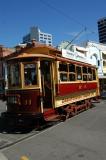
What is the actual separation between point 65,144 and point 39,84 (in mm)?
3734

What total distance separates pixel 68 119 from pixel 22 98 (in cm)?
386

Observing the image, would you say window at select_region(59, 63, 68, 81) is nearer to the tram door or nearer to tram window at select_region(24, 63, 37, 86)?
the tram door

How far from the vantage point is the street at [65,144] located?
973cm

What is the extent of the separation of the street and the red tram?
3.56 ft

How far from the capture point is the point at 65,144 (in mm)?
11164

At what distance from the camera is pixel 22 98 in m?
14.2

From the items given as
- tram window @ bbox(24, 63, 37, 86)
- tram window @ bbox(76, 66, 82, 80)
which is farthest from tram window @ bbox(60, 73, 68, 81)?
tram window @ bbox(76, 66, 82, 80)

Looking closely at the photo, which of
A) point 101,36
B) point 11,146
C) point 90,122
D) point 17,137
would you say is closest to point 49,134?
point 17,137

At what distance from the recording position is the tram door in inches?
601

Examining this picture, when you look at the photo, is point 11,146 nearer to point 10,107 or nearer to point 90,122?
point 10,107

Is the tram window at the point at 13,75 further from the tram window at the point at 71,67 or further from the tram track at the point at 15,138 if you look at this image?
the tram window at the point at 71,67

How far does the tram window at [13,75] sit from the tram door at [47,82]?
1.26 meters

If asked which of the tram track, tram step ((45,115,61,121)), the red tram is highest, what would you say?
the red tram

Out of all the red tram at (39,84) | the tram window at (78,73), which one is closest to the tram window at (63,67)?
the red tram at (39,84)
